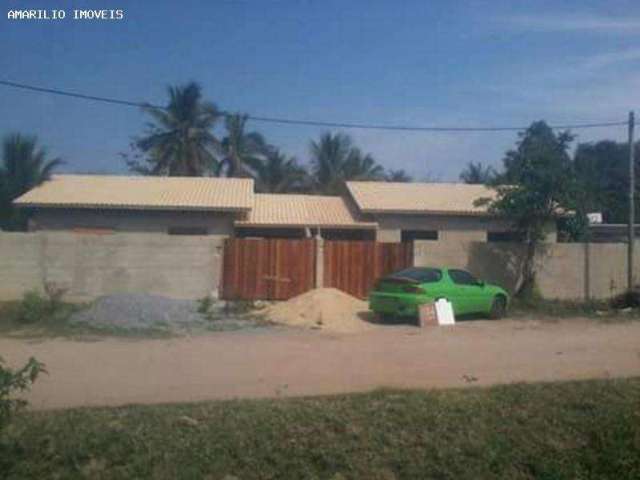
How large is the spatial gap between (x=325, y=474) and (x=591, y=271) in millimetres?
17733

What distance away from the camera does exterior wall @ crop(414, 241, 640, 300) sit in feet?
71.4

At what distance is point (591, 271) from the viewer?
22.3 meters

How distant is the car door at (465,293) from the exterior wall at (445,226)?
8.98m

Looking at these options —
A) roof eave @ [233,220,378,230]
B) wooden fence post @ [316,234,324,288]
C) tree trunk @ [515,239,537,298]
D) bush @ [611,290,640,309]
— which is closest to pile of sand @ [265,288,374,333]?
wooden fence post @ [316,234,324,288]

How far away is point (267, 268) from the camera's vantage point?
19.9 m

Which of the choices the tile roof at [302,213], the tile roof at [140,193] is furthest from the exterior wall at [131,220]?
the tile roof at [302,213]

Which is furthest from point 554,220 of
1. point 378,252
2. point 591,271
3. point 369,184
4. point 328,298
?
point 369,184

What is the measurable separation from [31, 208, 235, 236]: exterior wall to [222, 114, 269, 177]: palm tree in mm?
17306

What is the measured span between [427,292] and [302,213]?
12.3 meters

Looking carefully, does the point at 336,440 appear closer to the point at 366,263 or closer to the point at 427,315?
the point at 427,315

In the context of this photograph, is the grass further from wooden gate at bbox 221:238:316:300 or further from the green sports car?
wooden gate at bbox 221:238:316:300

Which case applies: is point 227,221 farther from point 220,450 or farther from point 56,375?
point 220,450

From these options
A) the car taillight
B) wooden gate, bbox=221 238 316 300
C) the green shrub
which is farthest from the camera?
wooden gate, bbox=221 238 316 300

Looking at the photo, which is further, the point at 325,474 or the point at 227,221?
the point at 227,221
